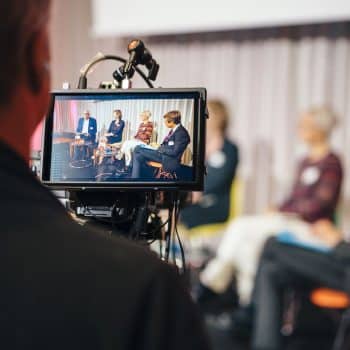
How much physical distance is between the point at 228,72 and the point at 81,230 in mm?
4353

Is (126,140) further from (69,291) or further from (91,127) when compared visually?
(69,291)

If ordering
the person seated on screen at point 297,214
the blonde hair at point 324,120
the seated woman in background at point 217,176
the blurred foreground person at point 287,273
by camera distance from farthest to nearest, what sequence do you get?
the seated woman in background at point 217,176, the blonde hair at point 324,120, the person seated on screen at point 297,214, the blurred foreground person at point 287,273

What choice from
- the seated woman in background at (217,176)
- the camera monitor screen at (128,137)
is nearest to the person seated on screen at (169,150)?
the camera monitor screen at (128,137)

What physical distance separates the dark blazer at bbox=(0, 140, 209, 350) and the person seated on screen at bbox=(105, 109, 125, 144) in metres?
0.56

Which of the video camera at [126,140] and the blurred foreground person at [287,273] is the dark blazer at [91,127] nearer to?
the video camera at [126,140]

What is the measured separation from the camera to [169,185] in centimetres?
107

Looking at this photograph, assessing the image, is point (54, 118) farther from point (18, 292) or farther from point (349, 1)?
point (349, 1)

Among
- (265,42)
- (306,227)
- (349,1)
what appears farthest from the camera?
(265,42)

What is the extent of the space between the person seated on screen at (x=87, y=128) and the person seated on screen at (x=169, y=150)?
70 mm

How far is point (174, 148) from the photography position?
1084 mm

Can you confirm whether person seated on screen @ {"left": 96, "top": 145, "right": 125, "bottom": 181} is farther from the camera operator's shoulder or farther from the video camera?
the camera operator's shoulder

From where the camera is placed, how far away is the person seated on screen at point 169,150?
42.6 inches

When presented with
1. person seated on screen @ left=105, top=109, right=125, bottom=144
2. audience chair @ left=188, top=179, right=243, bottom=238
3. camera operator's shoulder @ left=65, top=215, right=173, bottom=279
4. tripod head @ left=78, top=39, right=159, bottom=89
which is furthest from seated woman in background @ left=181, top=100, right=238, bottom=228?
camera operator's shoulder @ left=65, top=215, right=173, bottom=279

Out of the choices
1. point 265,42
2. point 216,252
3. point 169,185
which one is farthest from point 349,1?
point 169,185
